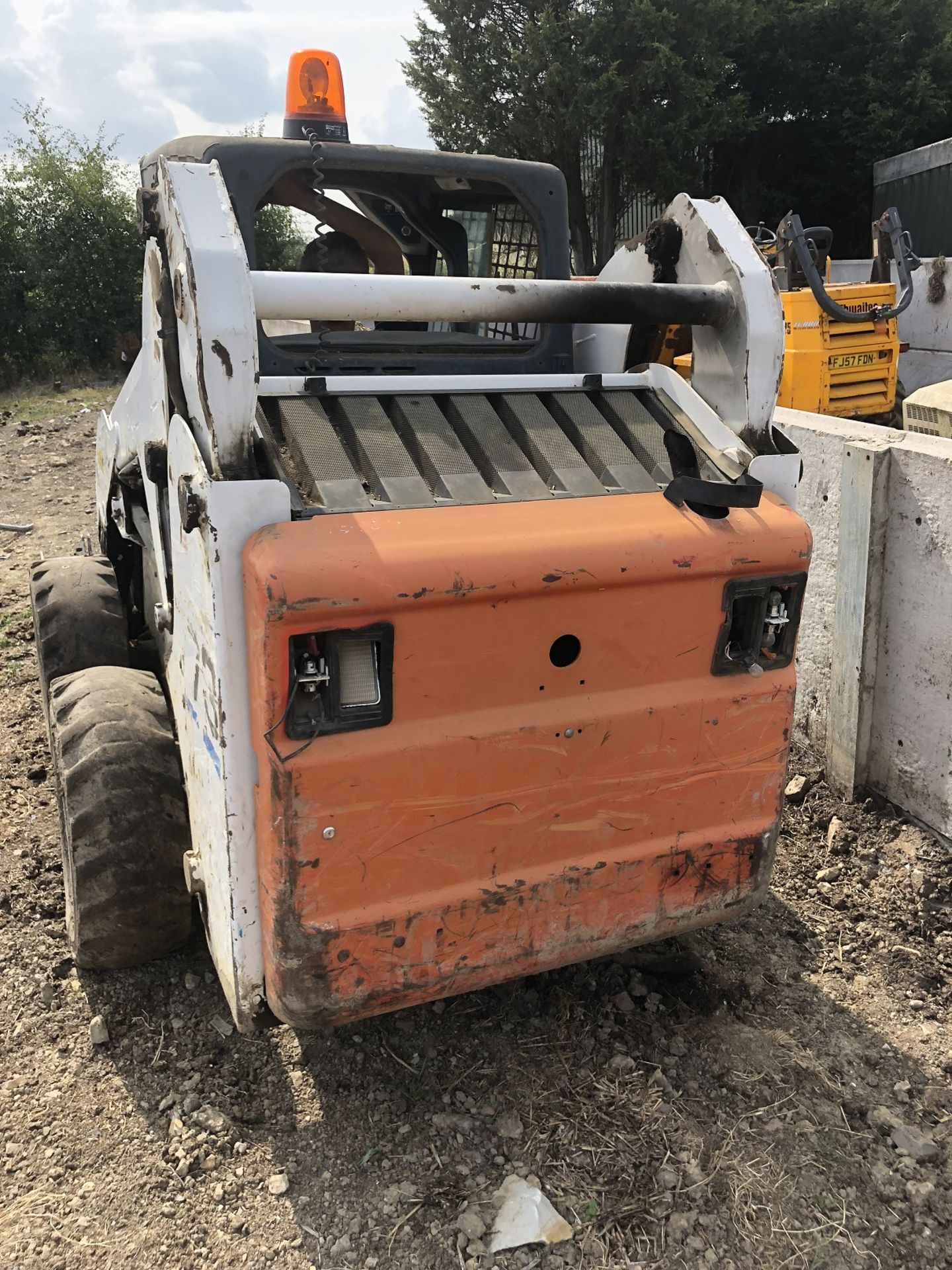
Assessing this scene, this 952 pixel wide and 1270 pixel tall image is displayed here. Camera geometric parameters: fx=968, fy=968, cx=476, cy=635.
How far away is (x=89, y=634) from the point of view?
3410mm

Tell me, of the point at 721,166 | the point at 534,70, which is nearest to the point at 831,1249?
the point at 534,70

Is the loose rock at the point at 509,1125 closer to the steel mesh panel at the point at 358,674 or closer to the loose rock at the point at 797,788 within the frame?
the steel mesh panel at the point at 358,674

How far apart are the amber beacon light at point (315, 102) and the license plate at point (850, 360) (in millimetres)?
5527

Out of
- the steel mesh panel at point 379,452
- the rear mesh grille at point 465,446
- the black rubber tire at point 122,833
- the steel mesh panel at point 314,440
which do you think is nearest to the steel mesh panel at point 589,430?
the rear mesh grille at point 465,446

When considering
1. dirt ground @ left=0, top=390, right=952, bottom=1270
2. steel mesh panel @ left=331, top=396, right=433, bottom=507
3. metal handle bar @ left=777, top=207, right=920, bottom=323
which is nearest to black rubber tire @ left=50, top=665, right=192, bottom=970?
dirt ground @ left=0, top=390, right=952, bottom=1270

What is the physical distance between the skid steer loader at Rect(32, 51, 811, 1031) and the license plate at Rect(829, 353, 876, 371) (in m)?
5.48

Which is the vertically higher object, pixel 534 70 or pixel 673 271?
pixel 534 70

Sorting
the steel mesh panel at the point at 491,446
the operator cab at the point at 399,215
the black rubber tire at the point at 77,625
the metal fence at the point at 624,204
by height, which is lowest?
the black rubber tire at the point at 77,625

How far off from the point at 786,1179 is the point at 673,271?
7.43ft

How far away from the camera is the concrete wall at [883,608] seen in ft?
10.7

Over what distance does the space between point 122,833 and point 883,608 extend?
2652 mm

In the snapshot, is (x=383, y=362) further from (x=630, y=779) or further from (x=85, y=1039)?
(x=85, y=1039)

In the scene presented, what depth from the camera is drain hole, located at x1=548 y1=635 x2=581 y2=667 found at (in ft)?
6.64

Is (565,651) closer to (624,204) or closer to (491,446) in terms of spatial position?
(491,446)
